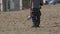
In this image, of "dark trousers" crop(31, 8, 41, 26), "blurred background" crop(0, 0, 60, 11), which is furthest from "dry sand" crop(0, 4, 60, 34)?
"blurred background" crop(0, 0, 60, 11)

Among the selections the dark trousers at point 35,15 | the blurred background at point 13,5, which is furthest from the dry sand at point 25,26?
the blurred background at point 13,5

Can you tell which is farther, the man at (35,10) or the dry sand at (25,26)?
the man at (35,10)

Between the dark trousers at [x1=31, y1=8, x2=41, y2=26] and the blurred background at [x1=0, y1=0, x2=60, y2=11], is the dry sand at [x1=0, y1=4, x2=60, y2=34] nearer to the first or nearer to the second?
the dark trousers at [x1=31, y1=8, x2=41, y2=26]

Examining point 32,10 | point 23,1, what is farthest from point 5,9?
point 32,10

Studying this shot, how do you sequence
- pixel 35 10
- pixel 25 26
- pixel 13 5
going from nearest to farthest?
pixel 35 10
pixel 25 26
pixel 13 5

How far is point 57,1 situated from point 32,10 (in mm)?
20711

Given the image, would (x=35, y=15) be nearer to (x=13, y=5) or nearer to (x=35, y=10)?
(x=35, y=10)

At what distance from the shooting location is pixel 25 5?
27.0 metres

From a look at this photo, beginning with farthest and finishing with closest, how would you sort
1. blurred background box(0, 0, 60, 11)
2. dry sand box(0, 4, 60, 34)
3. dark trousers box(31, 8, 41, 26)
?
1. blurred background box(0, 0, 60, 11)
2. dark trousers box(31, 8, 41, 26)
3. dry sand box(0, 4, 60, 34)

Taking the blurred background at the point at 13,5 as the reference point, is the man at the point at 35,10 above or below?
above

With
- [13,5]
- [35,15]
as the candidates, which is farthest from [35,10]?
[13,5]

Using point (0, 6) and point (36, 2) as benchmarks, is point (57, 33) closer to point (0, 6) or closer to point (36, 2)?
point (36, 2)

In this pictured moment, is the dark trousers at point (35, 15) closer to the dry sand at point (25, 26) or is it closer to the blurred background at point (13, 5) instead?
the dry sand at point (25, 26)

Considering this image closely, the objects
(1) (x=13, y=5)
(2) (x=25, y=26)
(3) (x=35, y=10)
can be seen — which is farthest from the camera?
(1) (x=13, y=5)
